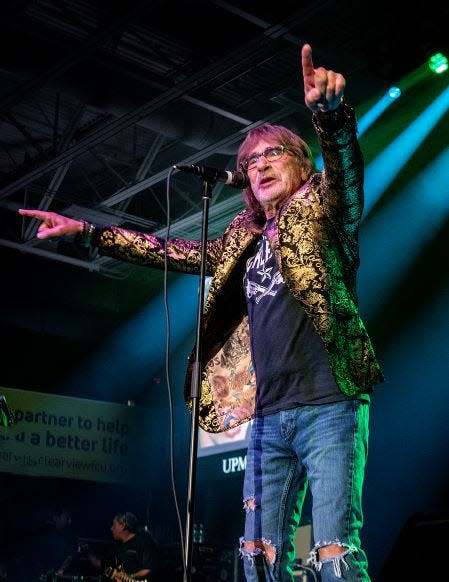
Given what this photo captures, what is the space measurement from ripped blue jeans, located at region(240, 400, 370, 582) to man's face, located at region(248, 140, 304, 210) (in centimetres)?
84

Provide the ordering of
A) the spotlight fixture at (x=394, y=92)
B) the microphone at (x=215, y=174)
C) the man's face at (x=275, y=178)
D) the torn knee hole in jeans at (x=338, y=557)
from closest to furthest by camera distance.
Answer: the torn knee hole in jeans at (x=338, y=557) < the microphone at (x=215, y=174) < the man's face at (x=275, y=178) < the spotlight fixture at (x=394, y=92)

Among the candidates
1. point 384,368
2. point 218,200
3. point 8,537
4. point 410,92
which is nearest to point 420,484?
point 384,368

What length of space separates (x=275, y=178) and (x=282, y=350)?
707 mm

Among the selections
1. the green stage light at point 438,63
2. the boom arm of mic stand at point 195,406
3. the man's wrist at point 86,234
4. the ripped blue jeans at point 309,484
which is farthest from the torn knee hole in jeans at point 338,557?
the green stage light at point 438,63

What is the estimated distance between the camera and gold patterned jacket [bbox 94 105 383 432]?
2.38 meters

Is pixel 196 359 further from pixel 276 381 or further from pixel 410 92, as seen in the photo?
pixel 410 92

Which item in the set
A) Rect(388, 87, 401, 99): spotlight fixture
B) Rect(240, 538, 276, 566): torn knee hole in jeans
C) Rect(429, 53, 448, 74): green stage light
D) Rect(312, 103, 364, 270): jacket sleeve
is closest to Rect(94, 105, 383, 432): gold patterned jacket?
Rect(312, 103, 364, 270): jacket sleeve

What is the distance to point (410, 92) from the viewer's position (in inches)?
307

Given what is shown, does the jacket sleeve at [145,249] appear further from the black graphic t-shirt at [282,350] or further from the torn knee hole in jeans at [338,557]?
the torn knee hole in jeans at [338,557]

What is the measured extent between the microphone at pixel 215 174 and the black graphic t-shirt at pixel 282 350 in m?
0.29

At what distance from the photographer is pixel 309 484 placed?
2.42 meters

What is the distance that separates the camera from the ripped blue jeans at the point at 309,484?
222 centimetres

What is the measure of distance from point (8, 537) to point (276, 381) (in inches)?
397

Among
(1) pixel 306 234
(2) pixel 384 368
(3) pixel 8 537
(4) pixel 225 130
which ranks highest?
(4) pixel 225 130
